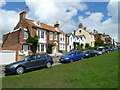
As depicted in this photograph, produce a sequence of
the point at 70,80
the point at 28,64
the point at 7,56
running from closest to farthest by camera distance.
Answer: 1. the point at 70,80
2. the point at 28,64
3. the point at 7,56

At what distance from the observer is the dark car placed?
10.2m

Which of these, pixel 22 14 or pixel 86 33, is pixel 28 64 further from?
pixel 86 33

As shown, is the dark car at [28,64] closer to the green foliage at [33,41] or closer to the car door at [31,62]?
the car door at [31,62]

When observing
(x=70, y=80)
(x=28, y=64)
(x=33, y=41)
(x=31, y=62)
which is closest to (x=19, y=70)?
(x=28, y=64)

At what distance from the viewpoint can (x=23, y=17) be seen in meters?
27.4

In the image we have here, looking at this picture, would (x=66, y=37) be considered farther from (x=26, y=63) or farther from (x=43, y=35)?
(x=26, y=63)

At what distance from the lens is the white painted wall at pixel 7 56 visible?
16919 millimetres

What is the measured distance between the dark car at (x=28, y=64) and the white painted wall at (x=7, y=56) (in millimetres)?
7399

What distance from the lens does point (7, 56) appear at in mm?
17656

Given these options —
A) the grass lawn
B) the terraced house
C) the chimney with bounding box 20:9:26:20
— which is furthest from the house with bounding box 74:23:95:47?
the grass lawn

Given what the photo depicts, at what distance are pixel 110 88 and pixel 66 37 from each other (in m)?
32.6

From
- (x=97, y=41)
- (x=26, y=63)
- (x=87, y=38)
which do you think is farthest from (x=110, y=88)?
(x=97, y=41)

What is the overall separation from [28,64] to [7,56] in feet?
27.7

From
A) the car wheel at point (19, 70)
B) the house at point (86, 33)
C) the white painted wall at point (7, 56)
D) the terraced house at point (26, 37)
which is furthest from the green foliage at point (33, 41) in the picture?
the house at point (86, 33)
